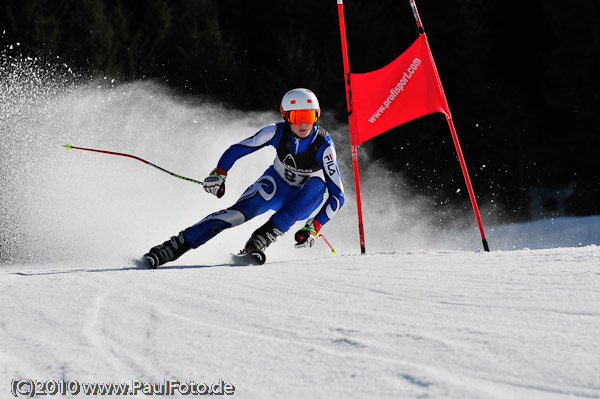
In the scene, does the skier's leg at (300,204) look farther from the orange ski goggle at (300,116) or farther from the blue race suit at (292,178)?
the orange ski goggle at (300,116)

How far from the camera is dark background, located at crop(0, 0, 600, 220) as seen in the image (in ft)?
66.7

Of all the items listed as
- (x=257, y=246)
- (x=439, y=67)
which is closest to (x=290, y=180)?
(x=257, y=246)

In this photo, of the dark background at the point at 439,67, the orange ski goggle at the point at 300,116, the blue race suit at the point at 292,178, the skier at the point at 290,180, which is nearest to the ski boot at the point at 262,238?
the skier at the point at 290,180

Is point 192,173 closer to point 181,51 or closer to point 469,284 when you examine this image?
point 469,284

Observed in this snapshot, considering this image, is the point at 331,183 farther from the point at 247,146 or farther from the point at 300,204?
the point at 247,146

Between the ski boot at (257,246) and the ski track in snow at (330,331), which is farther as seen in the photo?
the ski boot at (257,246)

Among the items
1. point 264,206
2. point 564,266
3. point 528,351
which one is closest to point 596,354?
point 528,351

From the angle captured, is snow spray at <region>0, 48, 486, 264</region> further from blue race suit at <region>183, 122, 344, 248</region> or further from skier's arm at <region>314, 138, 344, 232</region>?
skier's arm at <region>314, 138, 344, 232</region>

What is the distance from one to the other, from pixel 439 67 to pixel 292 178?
18.1 metres

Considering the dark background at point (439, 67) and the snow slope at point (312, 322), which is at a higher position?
the dark background at point (439, 67)

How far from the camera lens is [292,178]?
19.1 ft

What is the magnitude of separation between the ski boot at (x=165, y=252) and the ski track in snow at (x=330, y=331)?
1.14 m

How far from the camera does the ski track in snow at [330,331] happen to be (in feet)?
6.39

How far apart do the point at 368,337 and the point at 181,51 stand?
20.4 m
